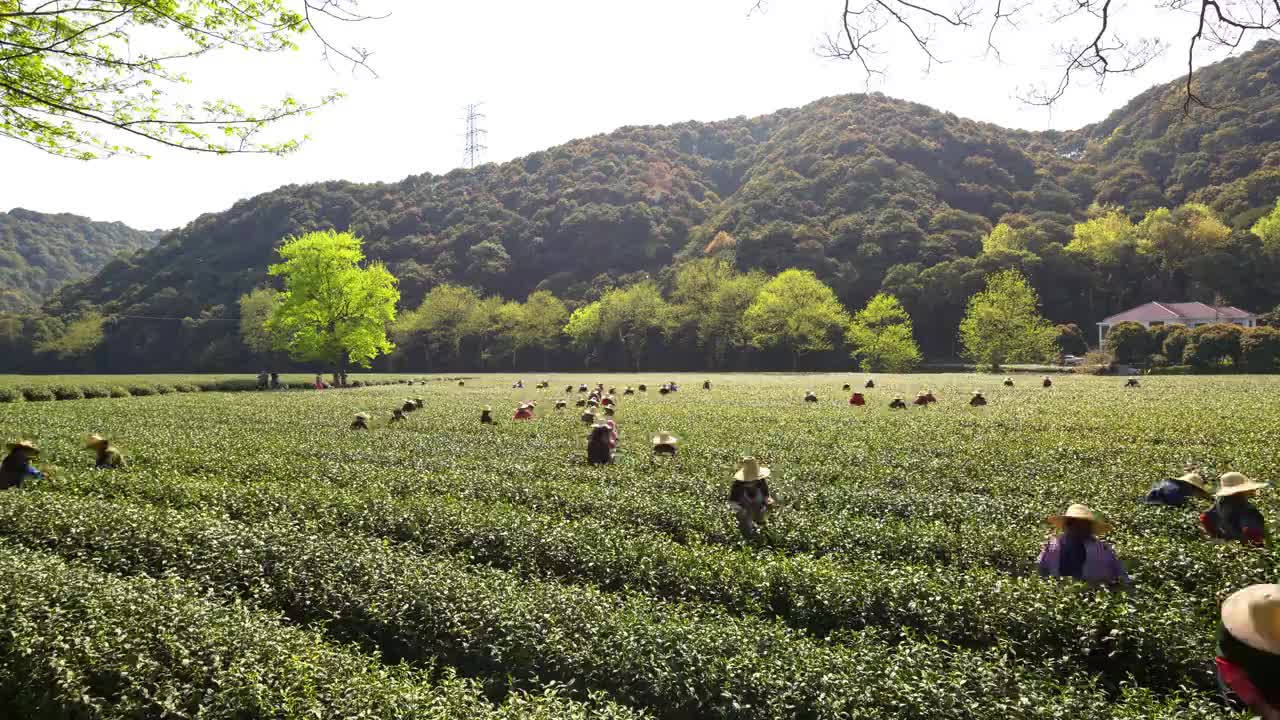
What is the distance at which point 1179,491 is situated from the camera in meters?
10.5

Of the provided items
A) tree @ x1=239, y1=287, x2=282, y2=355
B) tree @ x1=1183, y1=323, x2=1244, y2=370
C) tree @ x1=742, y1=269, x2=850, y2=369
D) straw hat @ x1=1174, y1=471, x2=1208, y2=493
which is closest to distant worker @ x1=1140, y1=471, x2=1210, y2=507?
straw hat @ x1=1174, y1=471, x2=1208, y2=493

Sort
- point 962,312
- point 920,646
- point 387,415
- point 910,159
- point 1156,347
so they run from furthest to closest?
point 910,159
point 962,312
point 1156,347
point 387,415
point 920,646

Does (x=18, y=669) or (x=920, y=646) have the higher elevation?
(x=920, y=646)

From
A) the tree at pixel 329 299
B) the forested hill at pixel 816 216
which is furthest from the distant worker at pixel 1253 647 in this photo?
the forested hill at pixel 816 216

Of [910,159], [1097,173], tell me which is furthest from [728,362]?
[1097,173]

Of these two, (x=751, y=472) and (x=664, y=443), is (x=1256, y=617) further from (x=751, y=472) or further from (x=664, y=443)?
(x=664, y=443)

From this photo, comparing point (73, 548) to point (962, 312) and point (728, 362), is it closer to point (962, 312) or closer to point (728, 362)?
point (728, 362)

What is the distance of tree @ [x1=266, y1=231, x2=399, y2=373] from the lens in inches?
2133

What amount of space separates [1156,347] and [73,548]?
2645 inches

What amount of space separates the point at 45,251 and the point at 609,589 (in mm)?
194623

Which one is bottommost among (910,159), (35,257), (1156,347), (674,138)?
(1156,347)

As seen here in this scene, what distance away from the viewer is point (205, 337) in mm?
99312

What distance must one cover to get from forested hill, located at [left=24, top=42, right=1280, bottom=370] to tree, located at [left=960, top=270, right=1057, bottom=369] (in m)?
9.78

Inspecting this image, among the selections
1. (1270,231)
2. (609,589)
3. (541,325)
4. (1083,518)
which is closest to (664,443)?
(609,589)
